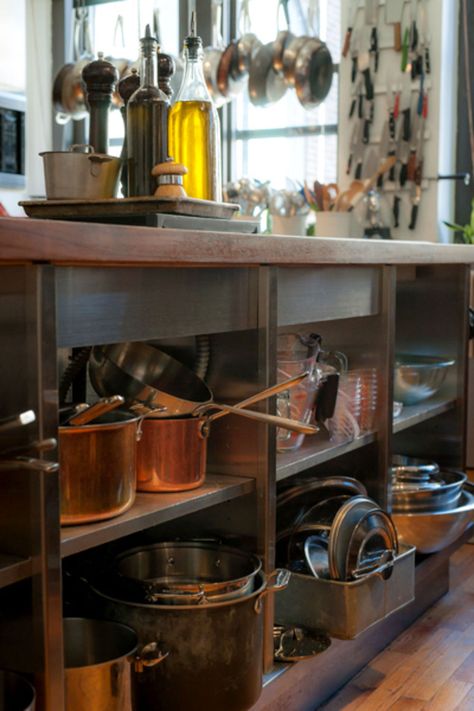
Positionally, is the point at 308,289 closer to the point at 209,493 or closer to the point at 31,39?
the point at 209,493

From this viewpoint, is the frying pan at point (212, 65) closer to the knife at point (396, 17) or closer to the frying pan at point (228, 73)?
the frying pan at point (228, 73)

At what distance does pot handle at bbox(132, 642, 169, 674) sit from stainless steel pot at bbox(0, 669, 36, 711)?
10.4 inches

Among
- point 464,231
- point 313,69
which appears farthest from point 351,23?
point 464,231

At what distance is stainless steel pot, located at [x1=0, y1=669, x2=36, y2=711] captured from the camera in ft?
4.64

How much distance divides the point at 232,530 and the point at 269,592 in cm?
14

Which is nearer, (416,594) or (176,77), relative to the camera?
(416,594)

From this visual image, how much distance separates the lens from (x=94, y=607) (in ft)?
6.06

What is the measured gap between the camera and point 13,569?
139cm

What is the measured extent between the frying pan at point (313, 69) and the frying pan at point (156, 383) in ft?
9.30

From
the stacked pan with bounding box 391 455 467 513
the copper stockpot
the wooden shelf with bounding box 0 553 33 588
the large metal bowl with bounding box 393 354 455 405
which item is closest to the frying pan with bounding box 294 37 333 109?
the large metal bowl with bounding box 393 354 455 405

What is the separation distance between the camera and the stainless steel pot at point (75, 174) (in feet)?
5.97

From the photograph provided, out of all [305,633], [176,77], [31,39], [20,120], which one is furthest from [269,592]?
[31,39]

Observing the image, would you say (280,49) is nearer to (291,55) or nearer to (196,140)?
(291,55)

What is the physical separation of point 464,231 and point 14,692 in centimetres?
352
